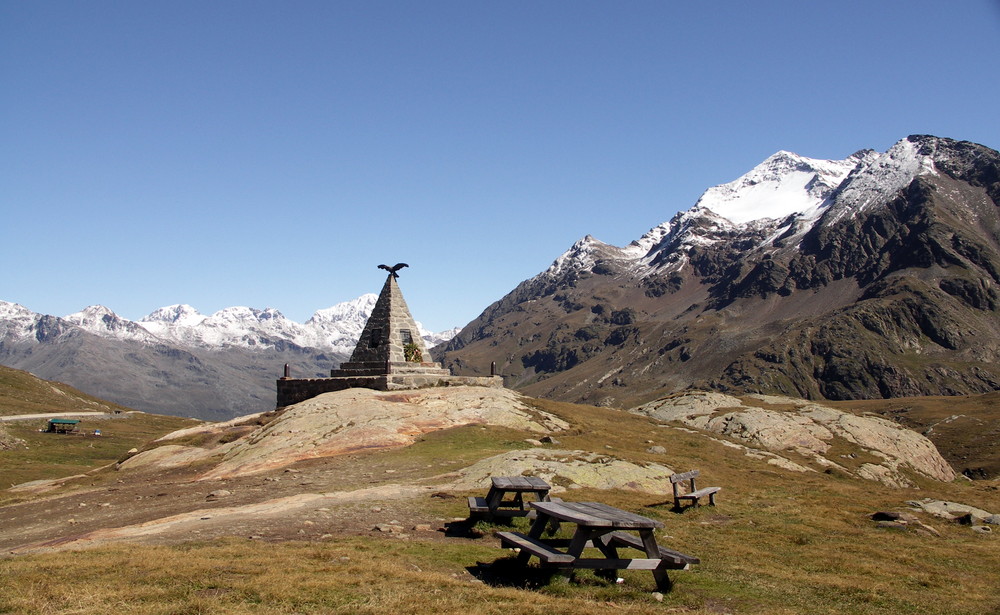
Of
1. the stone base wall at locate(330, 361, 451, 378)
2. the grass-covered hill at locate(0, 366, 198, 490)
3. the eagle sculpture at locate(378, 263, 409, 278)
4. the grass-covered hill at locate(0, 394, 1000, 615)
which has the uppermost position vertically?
the eagle sculpture at locate(378, 263, 409, 278)

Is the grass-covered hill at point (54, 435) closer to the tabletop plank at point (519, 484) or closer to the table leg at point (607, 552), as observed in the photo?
the tabletop plank at point (519, 484)

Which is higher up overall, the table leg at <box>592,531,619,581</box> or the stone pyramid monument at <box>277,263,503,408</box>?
the stone pyramid monument at <box>277,263,503,408</box>

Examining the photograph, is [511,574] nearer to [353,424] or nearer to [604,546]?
[604,546]

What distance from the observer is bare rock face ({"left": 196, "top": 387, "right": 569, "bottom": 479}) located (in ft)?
106

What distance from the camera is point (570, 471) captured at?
26.1 m

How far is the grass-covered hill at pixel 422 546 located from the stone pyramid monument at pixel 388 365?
44.6 feet

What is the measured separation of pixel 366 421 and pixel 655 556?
953 inches

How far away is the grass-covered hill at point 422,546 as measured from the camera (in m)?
12.4

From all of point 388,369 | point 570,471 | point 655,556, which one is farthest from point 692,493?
point 388,369

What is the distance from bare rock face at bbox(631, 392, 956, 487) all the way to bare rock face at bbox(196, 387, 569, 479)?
1672cm

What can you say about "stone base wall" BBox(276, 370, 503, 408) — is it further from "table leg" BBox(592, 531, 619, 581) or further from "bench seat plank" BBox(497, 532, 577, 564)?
"table leg" BBox(592, 531, 619, 581)

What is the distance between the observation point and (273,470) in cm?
2977

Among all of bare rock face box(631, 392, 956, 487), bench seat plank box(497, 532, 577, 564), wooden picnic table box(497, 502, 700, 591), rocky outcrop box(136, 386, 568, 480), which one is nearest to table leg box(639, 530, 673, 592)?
wooden picnic table box(497, 502, 700, 591)

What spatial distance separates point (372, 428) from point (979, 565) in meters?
25.7
